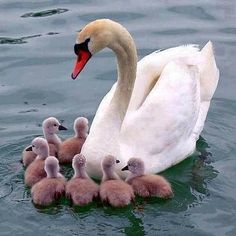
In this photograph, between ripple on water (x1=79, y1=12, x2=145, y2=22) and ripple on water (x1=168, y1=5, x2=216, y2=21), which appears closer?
ripple on water (x1=79, y1=12, x2=145, y2=22)

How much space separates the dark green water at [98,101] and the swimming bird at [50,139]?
0.14 metres

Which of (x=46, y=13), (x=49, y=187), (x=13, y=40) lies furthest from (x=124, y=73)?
(x=46, y=13)

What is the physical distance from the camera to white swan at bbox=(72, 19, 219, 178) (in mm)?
8141

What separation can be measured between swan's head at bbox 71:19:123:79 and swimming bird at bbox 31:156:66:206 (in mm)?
759

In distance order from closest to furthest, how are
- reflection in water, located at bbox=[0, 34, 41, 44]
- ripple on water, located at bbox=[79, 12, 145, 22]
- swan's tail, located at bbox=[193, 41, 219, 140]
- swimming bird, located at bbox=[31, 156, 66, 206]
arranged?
swimming bird, located at bbox=[31, 156, 66, 206] → swan's tail, located at bbox=[193, 41, 219, 140] → reflection in water, located at bbox=[0, 34, 41, 44] → ripple on water, located at bbox=[79, 12, 145, 22]

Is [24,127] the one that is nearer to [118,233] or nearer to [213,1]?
[118,233]

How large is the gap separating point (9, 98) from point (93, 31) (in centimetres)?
244

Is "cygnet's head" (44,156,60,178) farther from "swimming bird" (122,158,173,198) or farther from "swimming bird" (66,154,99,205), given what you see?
"swimming bird" (122,158,173,198)

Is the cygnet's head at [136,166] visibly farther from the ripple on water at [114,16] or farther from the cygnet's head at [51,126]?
the ripple on water at [114,16]

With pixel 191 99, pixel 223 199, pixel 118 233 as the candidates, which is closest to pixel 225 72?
pixel 191 99

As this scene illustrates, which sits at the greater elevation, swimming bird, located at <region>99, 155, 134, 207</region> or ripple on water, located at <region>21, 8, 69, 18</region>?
swimming bird, located at <region>99, 155, 134, 207</region>

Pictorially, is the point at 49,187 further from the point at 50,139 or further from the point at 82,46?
the point at 82,46

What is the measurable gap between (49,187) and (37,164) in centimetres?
43

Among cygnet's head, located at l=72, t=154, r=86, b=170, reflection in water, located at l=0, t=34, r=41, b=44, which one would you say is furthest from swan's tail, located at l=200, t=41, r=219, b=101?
reflection in water, located at l=0, t=34, r=41, b=44
